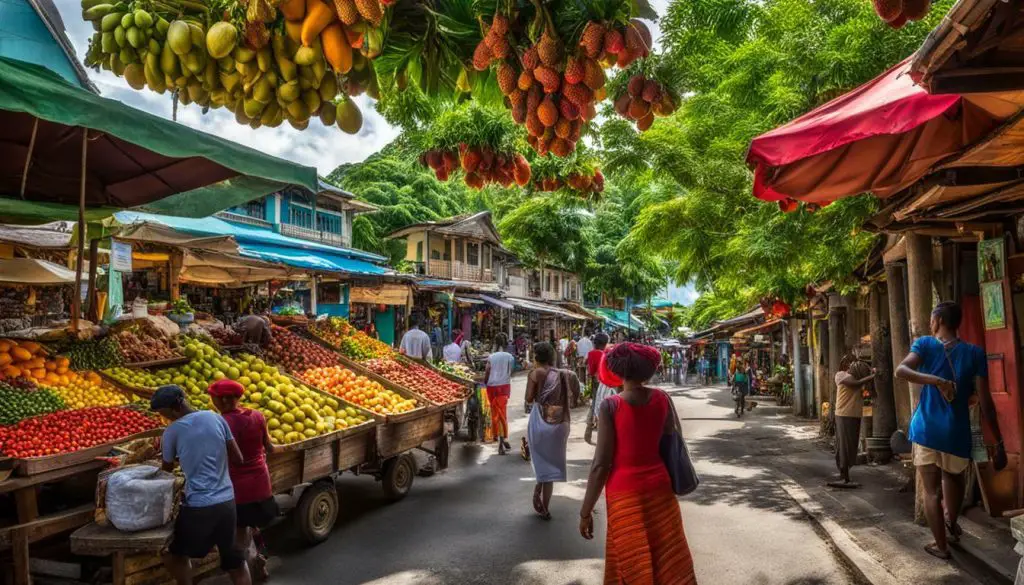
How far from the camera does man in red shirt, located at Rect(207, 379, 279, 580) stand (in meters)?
4.71

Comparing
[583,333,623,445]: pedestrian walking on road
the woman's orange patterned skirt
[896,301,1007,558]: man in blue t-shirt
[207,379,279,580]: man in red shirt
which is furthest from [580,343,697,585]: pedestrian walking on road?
[583,333,623,445]: pedestrian walking on road

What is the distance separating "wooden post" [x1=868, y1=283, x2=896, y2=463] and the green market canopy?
29.0 ft

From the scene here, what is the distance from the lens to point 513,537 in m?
6.11

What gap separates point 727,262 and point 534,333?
3198cm

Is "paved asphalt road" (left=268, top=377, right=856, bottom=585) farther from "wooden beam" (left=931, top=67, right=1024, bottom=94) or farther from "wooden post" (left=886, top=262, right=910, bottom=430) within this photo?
"wooden beam" (left=931, top=67, right=1024, bottom=94)

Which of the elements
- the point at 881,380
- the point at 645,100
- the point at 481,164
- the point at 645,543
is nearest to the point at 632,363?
the point at 645,543

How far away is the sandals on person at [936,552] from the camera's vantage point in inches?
197

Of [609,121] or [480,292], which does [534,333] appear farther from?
[609,121]

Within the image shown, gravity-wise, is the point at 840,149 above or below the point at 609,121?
below

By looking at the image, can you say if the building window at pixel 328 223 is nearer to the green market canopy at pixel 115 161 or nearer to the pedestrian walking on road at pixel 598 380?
the pedestrian walking on road at pixel 598 380

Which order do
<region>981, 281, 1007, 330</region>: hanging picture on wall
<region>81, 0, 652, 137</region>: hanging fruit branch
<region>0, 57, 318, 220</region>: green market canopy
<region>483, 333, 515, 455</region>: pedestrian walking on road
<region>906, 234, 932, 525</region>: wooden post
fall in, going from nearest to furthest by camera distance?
1. <region>81, 0, 652, 137</region>: hanging fruit branch
2. <region>0, 57, 318, 220</region>: green market canopy
3. <region>981, 281, 1007, 330</region>: hanging picture on wall
4. <region>906, 234, 932, 525</region>: wooden post
5. <region>483, 333, 515, 455</region>: pedestrian walking on road

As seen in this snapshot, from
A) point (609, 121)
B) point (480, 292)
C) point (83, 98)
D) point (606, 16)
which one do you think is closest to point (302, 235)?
point (480, 292)

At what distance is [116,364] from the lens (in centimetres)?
643

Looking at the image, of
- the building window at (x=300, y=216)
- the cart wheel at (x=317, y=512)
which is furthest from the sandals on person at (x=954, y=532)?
the building window at (x=300, y=216)
